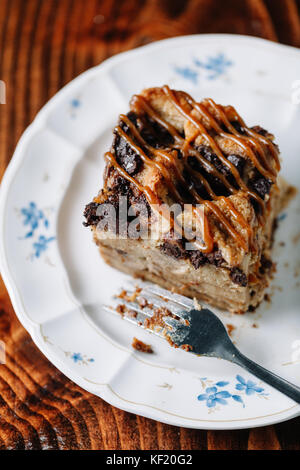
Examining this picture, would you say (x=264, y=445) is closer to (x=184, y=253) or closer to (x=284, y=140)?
(x=184, y=253)

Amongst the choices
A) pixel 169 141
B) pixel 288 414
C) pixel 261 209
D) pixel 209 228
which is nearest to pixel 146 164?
pixel 169 141

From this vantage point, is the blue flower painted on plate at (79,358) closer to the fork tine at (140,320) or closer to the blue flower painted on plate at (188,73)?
the fork tine at (140,320)

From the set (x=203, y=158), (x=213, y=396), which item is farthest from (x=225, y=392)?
(x=203, y=158)

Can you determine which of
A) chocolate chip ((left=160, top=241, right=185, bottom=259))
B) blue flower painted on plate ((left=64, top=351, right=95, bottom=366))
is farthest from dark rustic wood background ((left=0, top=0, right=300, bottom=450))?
chocolate chip ((left=160, top=241, right=185, bottom=259))

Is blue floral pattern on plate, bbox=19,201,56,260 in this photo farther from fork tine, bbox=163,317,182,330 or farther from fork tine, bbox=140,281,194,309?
fork tine, bbox=163,317,182,330

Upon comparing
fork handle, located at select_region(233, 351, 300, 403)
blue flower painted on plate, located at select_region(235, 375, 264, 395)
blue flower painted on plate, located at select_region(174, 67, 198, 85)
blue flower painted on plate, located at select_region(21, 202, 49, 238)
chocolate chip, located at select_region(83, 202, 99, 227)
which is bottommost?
blue flower painted on plate, located at select_region(235, 375, 264, 395)

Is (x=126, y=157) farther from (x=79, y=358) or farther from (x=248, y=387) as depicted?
(x=248, y=387)

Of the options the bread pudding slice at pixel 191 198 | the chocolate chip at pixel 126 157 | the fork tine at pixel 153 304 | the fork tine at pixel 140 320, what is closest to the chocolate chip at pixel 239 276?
the bread pudding slice at pixel 191 198
